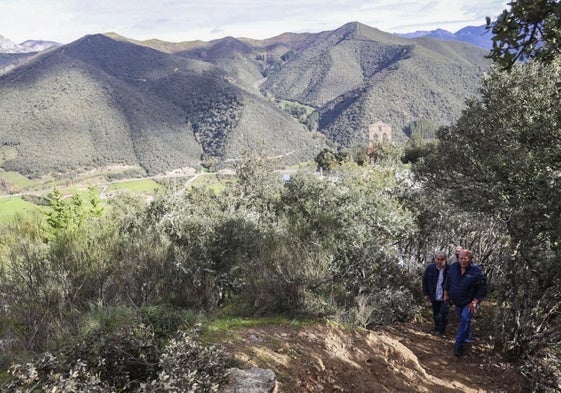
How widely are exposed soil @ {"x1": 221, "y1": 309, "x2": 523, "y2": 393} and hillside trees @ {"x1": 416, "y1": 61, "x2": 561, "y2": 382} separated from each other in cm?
60

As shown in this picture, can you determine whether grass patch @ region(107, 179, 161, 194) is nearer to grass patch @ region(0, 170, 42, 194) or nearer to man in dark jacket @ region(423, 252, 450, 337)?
grass patch @ region(0, 170, 42, 194)

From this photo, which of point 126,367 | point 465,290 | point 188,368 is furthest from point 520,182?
point 126,367

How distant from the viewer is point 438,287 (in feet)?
20.4

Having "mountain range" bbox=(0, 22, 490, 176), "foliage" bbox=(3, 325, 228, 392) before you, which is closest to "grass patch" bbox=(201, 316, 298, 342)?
"foliage" bbox=(3, 325, 228, 392)

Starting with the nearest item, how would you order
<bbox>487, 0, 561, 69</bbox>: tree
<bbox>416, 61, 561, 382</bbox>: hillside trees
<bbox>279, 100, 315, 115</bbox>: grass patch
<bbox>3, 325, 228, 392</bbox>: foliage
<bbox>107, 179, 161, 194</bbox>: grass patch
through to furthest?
<bbox>3, 325, 228, 392</bbox>: foliage, <bbox>487, 0, 561, 69</bbox>: tree, <bbox>416, 61, 561, 382</bbox>: hillside trees, <bbox>107, 179, 161, 194</bbox>: grass patch, <bbox>279, 100, 315, 115</bbox>: grass patch

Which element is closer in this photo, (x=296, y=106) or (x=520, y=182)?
(x=520, y=182)

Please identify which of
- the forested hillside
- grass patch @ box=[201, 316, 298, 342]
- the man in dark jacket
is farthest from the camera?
the forested hillside

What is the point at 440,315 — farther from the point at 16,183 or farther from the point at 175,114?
the point at 175,114

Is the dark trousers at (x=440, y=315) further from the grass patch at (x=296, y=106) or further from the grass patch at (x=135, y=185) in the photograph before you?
the grass patch at (x=296, y=106)

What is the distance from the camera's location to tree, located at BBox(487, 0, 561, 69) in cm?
324

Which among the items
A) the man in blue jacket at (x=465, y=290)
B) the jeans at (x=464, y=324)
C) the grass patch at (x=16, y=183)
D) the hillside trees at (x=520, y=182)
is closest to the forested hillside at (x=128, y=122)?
the grass patch at (x=16, y=183)

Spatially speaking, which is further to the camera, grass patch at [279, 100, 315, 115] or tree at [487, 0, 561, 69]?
grass patch at [279, 100, 315, 115]

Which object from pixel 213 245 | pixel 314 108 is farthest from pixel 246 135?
pixel 213 245

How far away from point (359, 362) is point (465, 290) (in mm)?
2072
